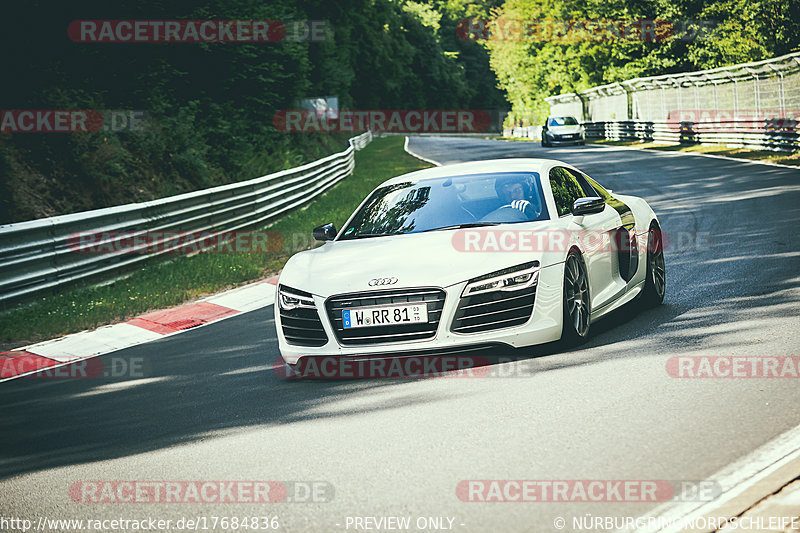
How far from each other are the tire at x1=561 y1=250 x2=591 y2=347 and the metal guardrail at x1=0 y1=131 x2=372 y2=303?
7011mm

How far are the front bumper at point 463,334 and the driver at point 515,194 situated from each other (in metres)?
0.86

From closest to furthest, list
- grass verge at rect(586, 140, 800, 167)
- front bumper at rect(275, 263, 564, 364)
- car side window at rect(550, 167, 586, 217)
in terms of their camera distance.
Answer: front bumper at rect(275, 263, 564, 364) → car side window at rect(550, 167, 586, 217) → grass verge at rect(586, 140, 800, 167)

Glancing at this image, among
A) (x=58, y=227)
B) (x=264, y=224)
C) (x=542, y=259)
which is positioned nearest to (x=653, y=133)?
(x=264, y=224)

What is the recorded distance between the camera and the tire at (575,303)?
6895 mm

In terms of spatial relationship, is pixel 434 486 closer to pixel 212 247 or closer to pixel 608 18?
pixel 212 247

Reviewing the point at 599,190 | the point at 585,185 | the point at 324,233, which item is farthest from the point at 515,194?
the point at 324,233

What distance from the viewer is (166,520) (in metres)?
4.43

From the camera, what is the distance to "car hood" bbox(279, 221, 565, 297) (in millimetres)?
6527

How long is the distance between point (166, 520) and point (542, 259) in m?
3.33

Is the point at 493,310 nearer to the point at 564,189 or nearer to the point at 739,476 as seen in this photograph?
the point at 564,189

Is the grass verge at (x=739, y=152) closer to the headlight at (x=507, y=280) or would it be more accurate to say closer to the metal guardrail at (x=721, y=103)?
the metal guardrail at (x=721, y=103)

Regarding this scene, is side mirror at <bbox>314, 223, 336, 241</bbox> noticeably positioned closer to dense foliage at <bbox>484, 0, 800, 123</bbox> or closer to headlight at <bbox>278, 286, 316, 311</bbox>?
headlight at <bbox>278, 286, 316, 311</bbox>

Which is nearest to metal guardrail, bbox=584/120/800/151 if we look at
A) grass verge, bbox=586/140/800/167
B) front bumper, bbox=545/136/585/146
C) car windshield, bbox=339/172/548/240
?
grass verge, bbox=586/140/800/167

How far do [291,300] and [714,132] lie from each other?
3083cm
